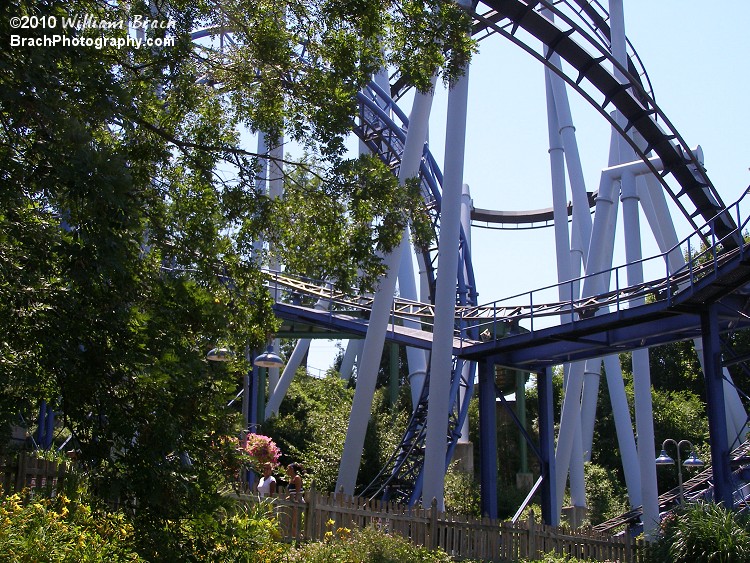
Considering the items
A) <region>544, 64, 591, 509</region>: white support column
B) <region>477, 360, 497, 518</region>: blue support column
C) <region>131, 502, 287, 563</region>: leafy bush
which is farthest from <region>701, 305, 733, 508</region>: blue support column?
<region>131, 502, 287, 563</region>: leafy bush

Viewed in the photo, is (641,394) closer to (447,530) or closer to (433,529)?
(447,530)

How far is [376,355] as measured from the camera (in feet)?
60.5

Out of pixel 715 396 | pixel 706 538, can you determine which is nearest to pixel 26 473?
pixel 706 538

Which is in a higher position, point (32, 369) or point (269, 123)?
point (269, 123)

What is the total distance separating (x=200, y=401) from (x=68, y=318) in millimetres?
1261

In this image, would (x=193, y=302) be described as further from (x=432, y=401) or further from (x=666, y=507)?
(x=666, y=507)

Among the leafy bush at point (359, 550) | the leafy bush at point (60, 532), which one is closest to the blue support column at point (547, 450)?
the leafy bush at point (359, 550)

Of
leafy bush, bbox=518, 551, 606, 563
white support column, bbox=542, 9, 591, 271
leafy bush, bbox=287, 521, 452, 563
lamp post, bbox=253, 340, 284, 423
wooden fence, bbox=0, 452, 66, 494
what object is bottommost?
leafy bush, bbox=518, 551, 606, 563

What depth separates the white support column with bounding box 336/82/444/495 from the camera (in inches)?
711

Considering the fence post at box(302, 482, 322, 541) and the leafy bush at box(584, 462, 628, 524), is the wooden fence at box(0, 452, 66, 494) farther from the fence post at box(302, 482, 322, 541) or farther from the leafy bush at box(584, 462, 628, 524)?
the leafy bush at box(584, 462, 628, 524)

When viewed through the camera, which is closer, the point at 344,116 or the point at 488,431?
the point at 344,116

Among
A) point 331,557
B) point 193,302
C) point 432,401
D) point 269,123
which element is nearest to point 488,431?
point 432,401

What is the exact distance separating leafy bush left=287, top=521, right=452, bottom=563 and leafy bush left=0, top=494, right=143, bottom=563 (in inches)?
90.8

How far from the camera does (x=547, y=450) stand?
20.0 m
